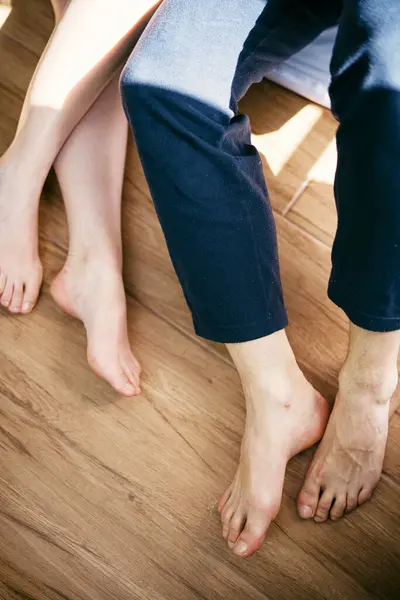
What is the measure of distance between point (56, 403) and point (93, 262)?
0.24 m

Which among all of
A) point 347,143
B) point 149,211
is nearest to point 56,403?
point 149,211

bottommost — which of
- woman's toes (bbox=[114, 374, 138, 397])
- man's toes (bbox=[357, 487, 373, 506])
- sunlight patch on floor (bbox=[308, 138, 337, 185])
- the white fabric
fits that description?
woman's toes (bbox=[114, 374, 138, 397])

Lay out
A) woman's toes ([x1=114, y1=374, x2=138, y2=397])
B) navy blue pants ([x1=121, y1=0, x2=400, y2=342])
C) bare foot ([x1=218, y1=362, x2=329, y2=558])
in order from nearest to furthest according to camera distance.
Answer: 1. navy blue pants ([x1=121, y1=0, x2=400, y2=342])
2. bare foot ([x1=218, y1=362, x2=329, y2=558])
3. woman's toes ([x1=114, y1=374, x2=138, y2=397])

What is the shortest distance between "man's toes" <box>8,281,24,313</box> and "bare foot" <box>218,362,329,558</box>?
0.42m

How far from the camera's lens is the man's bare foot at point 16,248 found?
3.17 ft

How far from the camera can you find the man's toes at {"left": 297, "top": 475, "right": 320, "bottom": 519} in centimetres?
82

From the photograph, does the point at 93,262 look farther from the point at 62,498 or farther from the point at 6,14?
the point at 6,14

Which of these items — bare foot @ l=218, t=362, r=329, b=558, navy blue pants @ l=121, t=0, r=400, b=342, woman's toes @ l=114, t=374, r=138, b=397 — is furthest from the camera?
woman's toes @ l=114, t=374, r=138, b=397

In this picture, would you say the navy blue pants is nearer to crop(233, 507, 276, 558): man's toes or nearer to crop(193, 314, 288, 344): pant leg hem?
crop(193, 314, 288, 344): pant leg hem

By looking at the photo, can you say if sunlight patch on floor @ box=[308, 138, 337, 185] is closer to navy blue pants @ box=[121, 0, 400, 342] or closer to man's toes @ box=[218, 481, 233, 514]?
navy blue pants @ box=[121, 0, 400, 342]

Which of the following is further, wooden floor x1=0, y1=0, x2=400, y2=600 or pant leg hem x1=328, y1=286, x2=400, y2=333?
wooden floor x1=0, y1=0, x2=400, y2=600

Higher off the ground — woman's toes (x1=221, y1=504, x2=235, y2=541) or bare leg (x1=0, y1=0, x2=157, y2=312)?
bare leg (x1=0, y1=0, x2=157, y2=312)

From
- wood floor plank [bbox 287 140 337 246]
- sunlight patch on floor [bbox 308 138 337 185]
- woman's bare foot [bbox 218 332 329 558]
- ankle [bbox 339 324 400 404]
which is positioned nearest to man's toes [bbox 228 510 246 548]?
woman's bare foot [bbox 218 332 329 558]

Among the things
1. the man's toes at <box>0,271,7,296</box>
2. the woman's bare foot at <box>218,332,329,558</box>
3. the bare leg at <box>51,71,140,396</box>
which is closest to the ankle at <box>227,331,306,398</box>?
the woman's bare foot at <box>218,332,329,558</box>
